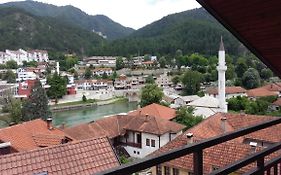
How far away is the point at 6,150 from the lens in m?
7.80

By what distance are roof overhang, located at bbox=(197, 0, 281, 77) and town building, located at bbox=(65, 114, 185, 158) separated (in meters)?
12.0

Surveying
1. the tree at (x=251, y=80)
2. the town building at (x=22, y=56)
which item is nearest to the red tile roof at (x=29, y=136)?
the tree at (x=251, y=80)

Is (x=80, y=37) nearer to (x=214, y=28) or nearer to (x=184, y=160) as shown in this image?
(x=214, y=28)

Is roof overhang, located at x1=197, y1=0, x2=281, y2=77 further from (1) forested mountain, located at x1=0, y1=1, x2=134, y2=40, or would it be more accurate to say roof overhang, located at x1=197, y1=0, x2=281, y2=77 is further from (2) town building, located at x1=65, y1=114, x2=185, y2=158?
(1) forested mountain, located at x1=0, y1=1, x2=134, y2=40

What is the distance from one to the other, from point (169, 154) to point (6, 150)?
25.1 ft

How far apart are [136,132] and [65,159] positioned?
9.76 metres

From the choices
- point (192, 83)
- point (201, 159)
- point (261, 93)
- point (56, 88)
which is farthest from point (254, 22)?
point (56, 88)

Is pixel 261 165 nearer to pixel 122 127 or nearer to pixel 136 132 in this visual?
pixel 136 132

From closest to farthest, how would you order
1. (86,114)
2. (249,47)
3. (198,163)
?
(198,163)
(249,47)
(86,114)

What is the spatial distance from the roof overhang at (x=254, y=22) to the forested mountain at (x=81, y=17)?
151 meters

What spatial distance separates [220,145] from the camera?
7.44 metres

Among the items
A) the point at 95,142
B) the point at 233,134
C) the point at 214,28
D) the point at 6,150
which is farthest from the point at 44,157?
the point at 214,28

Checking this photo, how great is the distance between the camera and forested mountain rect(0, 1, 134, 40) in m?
155

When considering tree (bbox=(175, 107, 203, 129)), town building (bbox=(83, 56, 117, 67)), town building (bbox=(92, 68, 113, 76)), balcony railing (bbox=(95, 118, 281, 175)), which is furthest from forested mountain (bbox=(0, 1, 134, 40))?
balcony railing (bbox=(95, 118, 281, 175))
